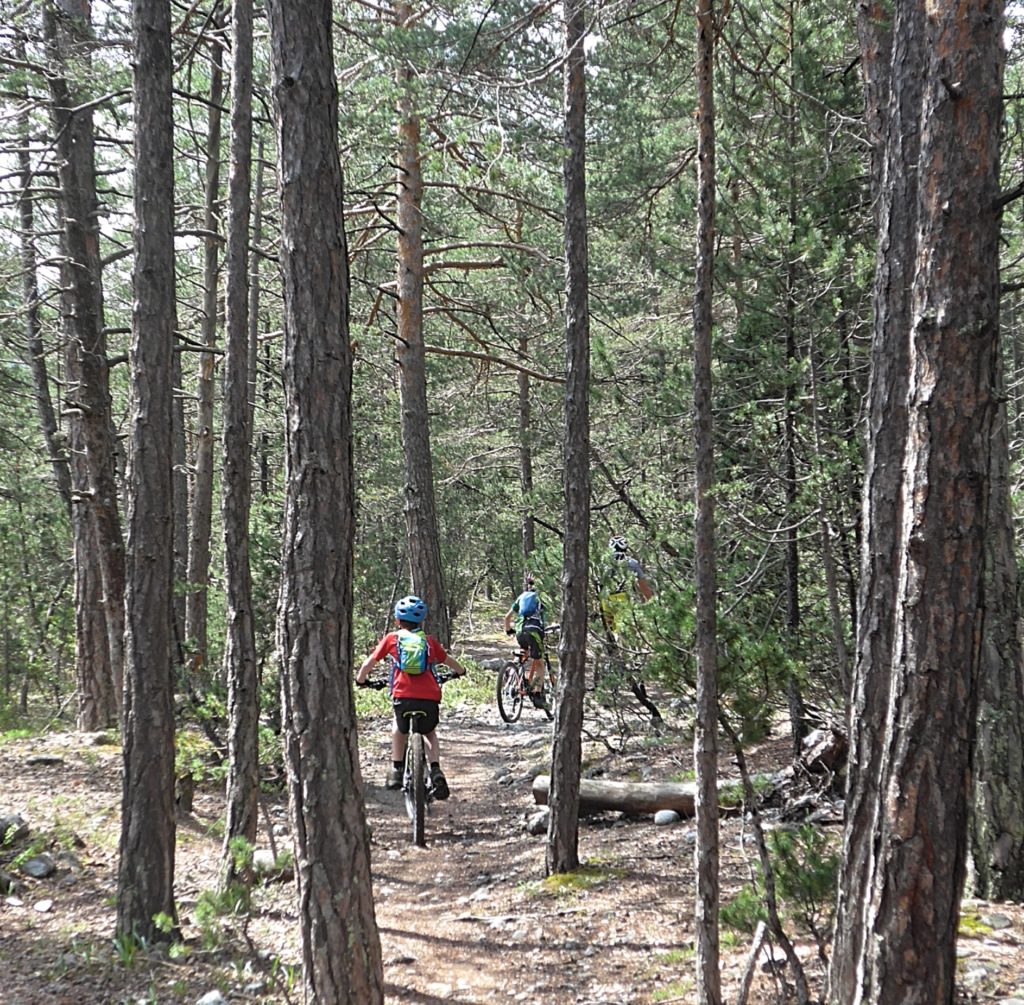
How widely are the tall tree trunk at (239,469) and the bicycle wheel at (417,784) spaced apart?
172 centimetres

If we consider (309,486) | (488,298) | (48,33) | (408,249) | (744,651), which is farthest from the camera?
(488,298)

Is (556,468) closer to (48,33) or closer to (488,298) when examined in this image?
(488,298)

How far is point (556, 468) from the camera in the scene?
70.6ft

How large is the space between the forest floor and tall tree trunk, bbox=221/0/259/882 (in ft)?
1.68

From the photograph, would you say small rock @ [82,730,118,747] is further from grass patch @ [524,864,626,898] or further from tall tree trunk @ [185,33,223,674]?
grass patch @ [524,864,626,898]

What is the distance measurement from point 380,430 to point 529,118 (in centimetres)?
1041

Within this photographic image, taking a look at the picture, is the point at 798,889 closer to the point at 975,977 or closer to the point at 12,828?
the point at 975,977

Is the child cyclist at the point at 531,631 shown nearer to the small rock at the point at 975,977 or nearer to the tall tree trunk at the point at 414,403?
the tall tree trunk at the point at 414,403

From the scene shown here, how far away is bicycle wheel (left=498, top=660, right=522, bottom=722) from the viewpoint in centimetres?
1352

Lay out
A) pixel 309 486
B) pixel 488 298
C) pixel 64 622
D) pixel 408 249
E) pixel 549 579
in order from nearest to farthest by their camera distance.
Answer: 1. pixel 309 486
2. pixel 549 579
3. pixel 408 249
4. pixel 488 298
5. pixel 64 622

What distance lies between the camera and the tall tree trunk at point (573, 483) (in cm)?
660

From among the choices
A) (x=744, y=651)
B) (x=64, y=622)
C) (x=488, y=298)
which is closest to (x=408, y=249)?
(x=488, y=298)

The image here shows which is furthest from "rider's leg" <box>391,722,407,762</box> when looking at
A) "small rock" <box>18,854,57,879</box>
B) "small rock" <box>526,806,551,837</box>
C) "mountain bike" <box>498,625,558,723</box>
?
"mountain bike" <box>498,625,558,723</box>

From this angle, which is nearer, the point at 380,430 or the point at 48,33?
the point at 48,33
